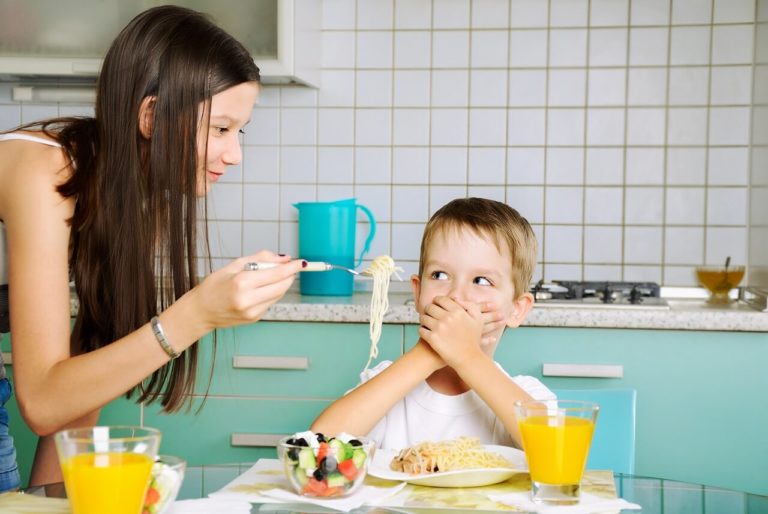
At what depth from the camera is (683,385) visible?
2234 mm

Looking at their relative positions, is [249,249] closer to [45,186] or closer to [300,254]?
[300,254]

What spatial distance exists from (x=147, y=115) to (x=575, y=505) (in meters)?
0.83

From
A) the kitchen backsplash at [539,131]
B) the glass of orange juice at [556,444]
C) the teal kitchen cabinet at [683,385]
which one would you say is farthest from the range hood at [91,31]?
the glass of orange juice at [556,444]

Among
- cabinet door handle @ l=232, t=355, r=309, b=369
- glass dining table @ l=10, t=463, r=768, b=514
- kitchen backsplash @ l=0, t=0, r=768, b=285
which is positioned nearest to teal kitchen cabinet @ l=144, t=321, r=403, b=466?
cabinet door handle @ l=232, t=355, r=309, b=369

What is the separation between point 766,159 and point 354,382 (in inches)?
49.2

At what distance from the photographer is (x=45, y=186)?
1288 mm

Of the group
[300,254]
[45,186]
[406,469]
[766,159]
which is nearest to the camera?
[406,469]

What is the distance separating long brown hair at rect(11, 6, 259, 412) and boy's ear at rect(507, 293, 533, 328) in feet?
1.83

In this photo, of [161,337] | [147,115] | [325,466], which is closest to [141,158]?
[147,115]

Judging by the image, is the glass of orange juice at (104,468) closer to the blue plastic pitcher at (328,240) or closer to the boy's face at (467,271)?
the boy's face at (467,271)

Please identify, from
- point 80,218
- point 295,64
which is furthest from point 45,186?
point 295,64

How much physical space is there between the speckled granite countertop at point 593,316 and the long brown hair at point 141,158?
2.90 ft

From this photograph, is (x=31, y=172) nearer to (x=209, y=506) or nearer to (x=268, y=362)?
(x=209, y=506)

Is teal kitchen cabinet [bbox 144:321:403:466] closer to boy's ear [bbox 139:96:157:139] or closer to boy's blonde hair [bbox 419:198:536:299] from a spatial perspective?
boy's blonde hair [bbox 419:198:536:299]
